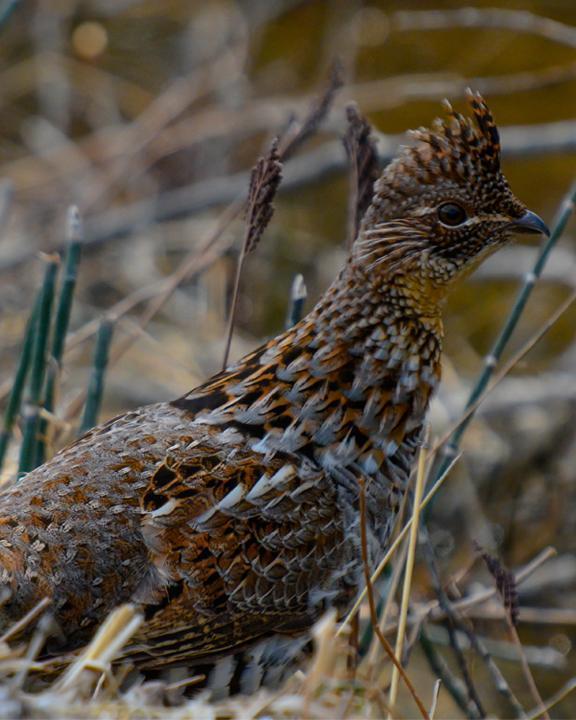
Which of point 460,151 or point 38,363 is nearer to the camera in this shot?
point 460,151

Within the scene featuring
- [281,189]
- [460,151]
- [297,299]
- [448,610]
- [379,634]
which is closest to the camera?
[379,634]

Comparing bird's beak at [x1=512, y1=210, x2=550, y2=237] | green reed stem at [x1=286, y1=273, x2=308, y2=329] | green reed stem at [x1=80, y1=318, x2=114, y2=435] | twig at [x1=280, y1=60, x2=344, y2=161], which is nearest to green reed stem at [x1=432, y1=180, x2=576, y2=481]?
bird's beak at [x1=512, y1=210, x2=550, y2=237]

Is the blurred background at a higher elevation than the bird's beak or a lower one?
higher

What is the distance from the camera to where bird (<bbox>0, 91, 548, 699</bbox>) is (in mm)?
2920

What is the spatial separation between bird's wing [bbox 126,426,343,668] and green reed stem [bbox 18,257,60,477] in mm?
502

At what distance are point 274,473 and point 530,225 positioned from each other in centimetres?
92

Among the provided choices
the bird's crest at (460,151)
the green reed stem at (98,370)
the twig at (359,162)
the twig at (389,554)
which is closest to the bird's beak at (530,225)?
the bird's crest at (460,151)

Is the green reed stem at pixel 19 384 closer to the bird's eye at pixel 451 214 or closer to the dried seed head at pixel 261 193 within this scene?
the dried seed head at pixel 261 193

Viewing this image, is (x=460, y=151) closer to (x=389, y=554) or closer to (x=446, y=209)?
(x=446, y=209)

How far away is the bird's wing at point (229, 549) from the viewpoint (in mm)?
2959

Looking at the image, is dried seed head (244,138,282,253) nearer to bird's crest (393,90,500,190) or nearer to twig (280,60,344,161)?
twig (280,60,344,161)

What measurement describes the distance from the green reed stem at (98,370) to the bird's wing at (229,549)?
51 cm

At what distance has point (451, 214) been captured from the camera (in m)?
3.27

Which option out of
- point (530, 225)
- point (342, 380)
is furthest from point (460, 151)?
point (342, 380)
